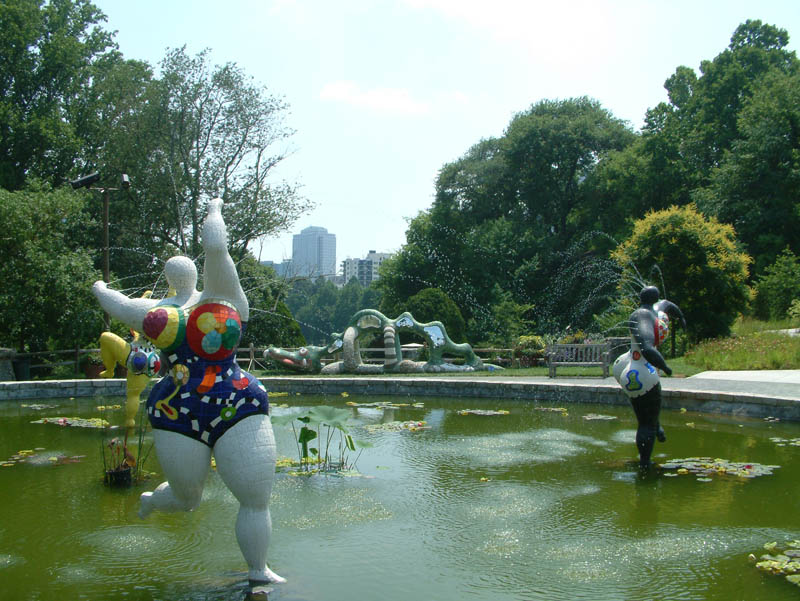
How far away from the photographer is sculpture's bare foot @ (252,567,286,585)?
450cm

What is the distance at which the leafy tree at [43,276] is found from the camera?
18.2 metres

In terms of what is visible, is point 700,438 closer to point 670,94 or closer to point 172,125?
point 172,125

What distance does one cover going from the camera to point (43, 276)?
1827cm

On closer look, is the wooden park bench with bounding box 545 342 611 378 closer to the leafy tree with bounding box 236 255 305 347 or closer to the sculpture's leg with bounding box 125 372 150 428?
the sculpture's leg with bounding box 125 372 150 428

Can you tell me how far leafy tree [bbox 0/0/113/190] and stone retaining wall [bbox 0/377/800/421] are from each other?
1265 cm

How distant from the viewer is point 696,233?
18.9 m

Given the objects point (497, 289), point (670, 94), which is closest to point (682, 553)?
point (497, 289)

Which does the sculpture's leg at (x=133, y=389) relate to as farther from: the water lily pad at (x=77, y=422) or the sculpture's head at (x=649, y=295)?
the sculpture's head at (x=649, y=295)

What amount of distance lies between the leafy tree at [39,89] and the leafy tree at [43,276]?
20.7 ft

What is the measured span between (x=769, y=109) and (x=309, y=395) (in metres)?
21.1

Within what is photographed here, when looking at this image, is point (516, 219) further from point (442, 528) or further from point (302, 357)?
point (442, 528)

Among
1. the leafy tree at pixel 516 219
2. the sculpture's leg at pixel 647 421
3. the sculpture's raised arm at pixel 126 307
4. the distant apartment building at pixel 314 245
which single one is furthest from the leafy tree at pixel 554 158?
the distant apartment building at pixel 314 245

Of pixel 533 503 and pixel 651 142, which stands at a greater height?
pixel 651 142

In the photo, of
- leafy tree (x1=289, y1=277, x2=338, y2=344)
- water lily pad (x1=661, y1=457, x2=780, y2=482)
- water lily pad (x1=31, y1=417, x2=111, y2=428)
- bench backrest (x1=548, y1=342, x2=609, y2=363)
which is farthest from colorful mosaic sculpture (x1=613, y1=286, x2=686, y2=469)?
leafy tree (x1=289, y1=277, x2=338, y2=344)
